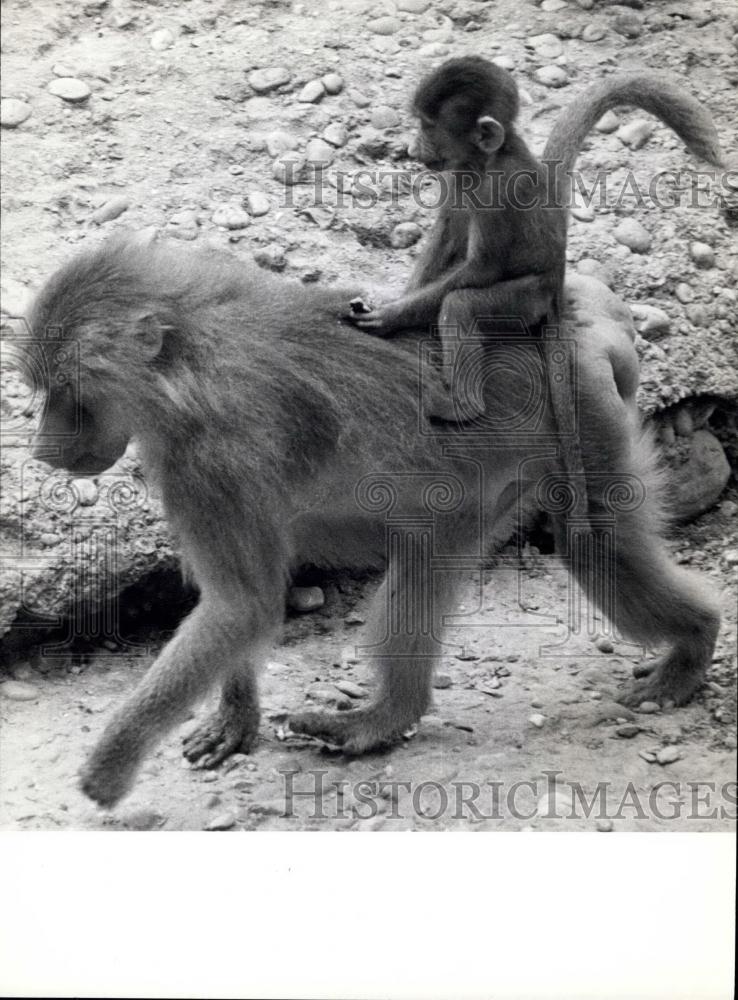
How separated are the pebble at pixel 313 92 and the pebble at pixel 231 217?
51cm

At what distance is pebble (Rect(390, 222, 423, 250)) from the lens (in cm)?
Answer: 485

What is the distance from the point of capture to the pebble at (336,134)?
491 cm

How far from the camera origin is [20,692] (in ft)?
14.8

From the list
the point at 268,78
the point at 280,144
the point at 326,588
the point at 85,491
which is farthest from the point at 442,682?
the point at 268,78

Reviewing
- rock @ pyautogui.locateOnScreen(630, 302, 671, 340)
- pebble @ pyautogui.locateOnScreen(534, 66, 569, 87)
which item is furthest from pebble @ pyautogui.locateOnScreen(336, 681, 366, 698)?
pebble @ pyautogui.locateOnScreen(534, 66, 569, 87)

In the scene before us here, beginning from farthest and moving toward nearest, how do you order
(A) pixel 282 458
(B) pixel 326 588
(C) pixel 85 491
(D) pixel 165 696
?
1. (B) pixel 326 588
2. (C) pixel 85 491
3. (A) pixel 282 458
4. (D) pixel 165 696

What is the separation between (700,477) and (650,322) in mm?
622

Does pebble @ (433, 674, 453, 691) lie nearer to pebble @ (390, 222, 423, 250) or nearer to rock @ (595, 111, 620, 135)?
pebble @ (390, 222, 423, 250)

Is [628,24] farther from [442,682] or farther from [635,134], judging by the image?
[442,682]

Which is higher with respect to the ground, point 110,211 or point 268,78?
point 268,78

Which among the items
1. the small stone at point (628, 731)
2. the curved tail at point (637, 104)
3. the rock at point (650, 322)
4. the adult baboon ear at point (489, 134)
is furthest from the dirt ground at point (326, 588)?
the adult baboon ear at point (489, 134)

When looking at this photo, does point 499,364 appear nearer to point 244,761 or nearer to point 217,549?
point 217,549

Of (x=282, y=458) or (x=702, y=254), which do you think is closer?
(x=282, y=458)

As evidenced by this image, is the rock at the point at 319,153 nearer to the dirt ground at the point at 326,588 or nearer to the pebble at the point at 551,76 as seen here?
the dirt ground at the point at 326,588
